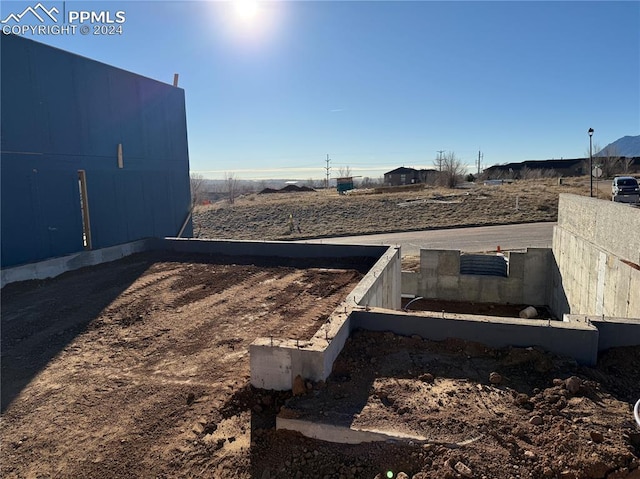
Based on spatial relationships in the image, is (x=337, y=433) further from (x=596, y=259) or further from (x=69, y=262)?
(x=596, y=259)

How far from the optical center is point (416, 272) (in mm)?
18625

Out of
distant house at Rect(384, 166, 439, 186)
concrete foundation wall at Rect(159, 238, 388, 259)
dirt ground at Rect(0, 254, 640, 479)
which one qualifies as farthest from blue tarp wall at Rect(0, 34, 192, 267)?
distant house at Rect(384, 166, 439, 186)

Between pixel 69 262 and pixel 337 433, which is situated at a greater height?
pixel 69 262

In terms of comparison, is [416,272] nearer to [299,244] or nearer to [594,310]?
[594,310]

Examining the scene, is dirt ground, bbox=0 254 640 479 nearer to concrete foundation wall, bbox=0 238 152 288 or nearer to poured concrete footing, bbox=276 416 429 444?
poured concrete footing, bbox=276 416 429 444

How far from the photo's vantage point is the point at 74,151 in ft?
34.0

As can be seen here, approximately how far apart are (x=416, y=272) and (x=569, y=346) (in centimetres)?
1405

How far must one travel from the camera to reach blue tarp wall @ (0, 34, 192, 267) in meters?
8.84

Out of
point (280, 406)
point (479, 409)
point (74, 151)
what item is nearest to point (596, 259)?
point (479, 409)

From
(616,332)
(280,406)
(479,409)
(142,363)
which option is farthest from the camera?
(142,363)

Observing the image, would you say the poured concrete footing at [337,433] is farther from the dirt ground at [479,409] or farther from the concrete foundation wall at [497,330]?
the concrete foundation wall at [497,330]

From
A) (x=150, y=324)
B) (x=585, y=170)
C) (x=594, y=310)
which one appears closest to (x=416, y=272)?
(x=594, y=310)

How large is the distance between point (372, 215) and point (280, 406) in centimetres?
3033

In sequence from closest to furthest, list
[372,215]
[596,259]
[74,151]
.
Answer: [74,151]
[596,259]
[372,215]
